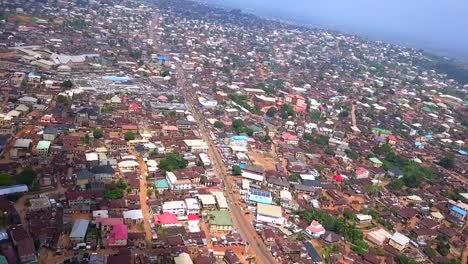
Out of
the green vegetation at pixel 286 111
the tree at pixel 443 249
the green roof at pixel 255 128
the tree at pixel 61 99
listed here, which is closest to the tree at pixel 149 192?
the green roof at pixel 255 128

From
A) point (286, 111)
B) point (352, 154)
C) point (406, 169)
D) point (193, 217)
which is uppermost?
point (193, 217)

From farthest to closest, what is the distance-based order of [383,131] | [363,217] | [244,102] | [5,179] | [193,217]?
[244,102] → [383,131] → [363,217] → [193,217] → [5,179]

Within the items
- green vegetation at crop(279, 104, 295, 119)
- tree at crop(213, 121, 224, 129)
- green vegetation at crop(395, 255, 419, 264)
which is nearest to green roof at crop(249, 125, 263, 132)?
tree at crop(213, 121, 224, 129)

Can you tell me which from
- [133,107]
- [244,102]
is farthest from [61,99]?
[244,102]

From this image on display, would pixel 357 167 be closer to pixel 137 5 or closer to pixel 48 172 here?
pixel 48 172

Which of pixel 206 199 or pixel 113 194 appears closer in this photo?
pixel 113 194

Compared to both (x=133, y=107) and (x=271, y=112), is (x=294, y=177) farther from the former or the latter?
(x=133, y=107)
